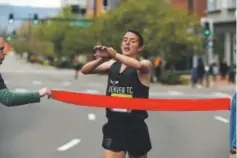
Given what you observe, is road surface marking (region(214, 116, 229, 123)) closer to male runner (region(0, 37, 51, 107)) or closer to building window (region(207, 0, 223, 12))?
male runner (region(0, 37, 51, 107))

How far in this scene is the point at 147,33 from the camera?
49188 millimetres

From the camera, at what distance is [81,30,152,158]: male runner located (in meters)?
6.85

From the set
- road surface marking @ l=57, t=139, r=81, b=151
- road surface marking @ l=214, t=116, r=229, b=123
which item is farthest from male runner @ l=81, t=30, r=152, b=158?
road surface marking @ l=214, t=116, r=229, b=123

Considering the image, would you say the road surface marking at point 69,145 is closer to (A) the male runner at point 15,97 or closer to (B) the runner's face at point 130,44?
(B) the runner's face at point 130,44

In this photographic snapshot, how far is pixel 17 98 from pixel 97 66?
0.91 m

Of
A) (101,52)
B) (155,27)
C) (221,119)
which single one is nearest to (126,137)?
(101,52)

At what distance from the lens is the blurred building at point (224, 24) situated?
189 feet

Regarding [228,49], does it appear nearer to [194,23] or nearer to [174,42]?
[194,23]

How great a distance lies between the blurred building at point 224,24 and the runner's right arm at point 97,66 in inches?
1989

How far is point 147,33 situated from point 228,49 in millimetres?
12398

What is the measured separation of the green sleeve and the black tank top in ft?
2.79

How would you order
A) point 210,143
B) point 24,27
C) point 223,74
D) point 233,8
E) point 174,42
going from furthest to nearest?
1. point 24,27
2. point 233,8
3. point 223,74
4. point 174,42
5. point 210,143

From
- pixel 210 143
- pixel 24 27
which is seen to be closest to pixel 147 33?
pixel 210 143

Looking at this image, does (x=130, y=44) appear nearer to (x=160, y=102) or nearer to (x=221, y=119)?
(x=160, y=102)
